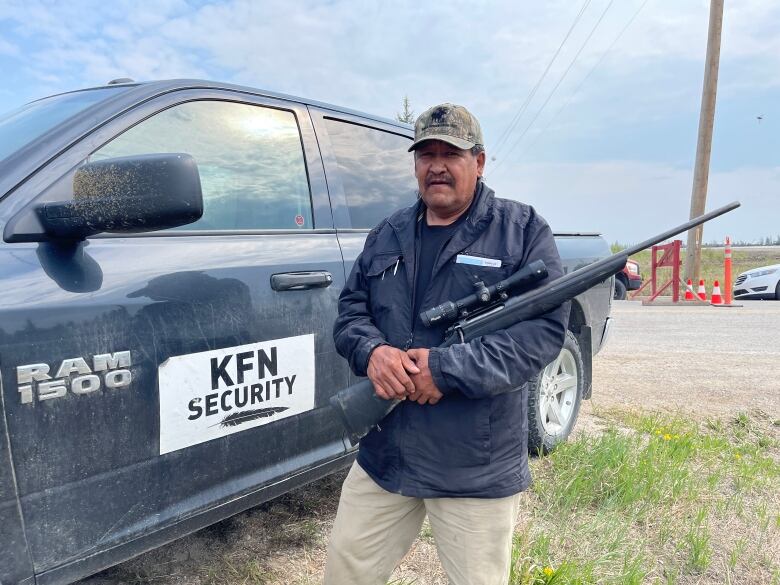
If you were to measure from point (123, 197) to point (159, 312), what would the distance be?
1.29ft

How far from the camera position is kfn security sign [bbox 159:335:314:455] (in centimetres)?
185

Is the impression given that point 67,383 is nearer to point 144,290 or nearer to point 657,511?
point 144,290

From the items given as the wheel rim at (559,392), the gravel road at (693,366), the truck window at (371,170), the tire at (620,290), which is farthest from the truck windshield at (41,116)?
the tire at (620,290)

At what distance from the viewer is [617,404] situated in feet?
15.5

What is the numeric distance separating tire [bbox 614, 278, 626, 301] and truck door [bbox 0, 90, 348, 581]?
11.9 metres

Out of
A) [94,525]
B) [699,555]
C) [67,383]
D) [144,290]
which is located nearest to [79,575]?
[94,525]

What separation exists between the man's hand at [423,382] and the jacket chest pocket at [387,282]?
0.69 ft

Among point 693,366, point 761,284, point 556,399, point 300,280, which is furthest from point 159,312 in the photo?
point 761,284

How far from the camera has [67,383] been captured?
1.60m

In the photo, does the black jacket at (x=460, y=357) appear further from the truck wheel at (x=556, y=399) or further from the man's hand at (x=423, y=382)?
the truck wheel at (x=556, y=399)

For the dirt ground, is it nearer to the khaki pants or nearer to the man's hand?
the khaki pants

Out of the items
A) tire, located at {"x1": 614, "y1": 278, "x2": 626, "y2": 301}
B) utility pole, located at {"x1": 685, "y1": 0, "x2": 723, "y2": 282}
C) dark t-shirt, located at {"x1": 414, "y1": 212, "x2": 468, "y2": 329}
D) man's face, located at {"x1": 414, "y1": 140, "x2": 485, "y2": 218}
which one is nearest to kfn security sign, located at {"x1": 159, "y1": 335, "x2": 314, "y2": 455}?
dark t-shirt, located at {"x1": 414, "y1": 212, "x2": 468, "y2": 329}

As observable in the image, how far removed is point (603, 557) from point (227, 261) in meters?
1.81

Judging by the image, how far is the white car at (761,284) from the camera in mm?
13836
